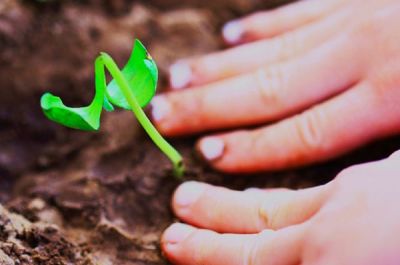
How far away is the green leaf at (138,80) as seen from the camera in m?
0.86

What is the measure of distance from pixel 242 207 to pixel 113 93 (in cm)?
29

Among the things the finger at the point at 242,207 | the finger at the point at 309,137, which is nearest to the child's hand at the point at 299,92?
the finger at the point at 309,137

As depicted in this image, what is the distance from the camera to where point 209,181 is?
1.12 metres

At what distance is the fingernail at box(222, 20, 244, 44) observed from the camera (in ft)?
4.47

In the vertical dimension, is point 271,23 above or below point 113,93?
above

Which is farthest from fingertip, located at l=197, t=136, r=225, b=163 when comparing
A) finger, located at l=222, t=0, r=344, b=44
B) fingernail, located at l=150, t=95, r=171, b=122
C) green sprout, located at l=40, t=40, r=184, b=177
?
finger, located at l=222, t=0, r=344, b=44

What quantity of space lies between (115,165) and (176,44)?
0.37 m

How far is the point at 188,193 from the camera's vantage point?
1039 millimetres

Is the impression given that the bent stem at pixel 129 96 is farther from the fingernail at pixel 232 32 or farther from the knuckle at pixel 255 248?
the fingernail at pixel 232 32

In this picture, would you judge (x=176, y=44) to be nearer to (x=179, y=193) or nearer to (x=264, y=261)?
(x=179, y=193)

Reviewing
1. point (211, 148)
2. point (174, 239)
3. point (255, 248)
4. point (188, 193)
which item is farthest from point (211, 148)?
point (255, 248)

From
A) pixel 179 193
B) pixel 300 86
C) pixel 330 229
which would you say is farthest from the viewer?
pixel 300 86

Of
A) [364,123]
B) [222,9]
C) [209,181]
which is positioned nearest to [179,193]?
[209,181]

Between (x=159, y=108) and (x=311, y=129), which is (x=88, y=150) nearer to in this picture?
(x=159, y=108)
